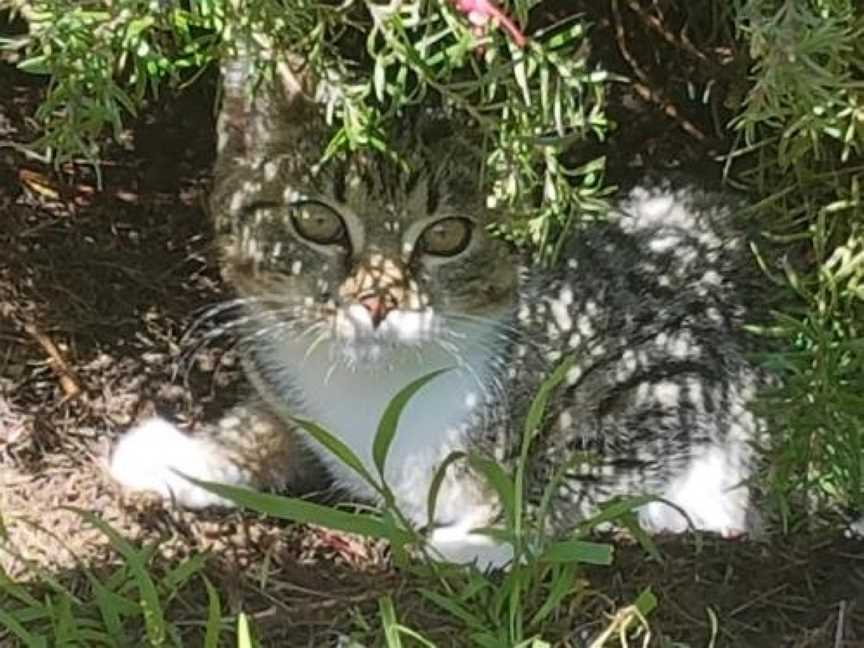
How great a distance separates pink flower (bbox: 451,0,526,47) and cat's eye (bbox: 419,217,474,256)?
0.53 metres

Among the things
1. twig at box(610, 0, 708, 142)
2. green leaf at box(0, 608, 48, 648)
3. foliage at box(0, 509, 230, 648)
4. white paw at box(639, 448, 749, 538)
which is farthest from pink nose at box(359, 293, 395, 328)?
twig at box(610, 0, 708, 142)

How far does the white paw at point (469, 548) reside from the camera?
2434mm

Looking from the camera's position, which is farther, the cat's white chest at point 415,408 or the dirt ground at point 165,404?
the cat's white chest at point 415,408

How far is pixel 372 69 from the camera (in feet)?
7.91

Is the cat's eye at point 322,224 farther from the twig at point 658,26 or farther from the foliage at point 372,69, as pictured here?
the twig at point 658,26

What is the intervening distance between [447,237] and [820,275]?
511 millimetres

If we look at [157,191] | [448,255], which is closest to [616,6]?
[448,255]

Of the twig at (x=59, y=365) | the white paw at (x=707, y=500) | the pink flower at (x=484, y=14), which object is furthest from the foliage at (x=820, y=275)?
the twig at (x=59, y=365)

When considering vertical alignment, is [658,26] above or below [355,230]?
above

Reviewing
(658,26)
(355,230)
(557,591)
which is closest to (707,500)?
(557,591)

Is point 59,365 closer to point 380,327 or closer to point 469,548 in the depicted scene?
point 380,327

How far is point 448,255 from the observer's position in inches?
99.7

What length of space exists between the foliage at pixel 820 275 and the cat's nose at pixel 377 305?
1.62 ft

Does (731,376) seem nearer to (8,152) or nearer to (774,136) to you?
(774,136)
